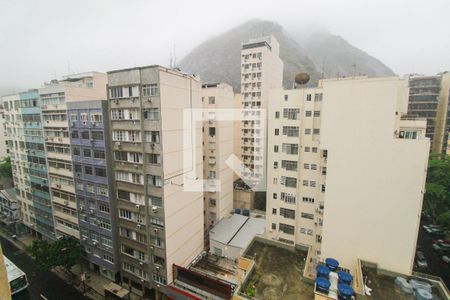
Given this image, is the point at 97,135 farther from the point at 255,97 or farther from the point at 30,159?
the point at 255,97

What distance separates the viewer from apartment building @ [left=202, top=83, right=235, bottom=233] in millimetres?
36062

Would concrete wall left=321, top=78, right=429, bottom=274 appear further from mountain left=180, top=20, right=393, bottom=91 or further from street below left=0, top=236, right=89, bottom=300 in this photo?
mountain left=180, top=20, right=393, bottom=91

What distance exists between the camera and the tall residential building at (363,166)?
18.8 m

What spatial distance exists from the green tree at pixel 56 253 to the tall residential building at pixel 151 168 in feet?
23.7

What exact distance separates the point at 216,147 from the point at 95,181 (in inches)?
697

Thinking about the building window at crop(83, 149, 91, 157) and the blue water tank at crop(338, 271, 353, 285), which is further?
the building window at crop(83, 149, 91, 157)

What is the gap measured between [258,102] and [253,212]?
27.5m

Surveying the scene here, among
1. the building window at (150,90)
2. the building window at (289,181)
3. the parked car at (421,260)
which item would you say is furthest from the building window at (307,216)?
the building window at (150,90)

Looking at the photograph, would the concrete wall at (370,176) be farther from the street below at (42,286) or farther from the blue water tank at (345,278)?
the street below at (42,286)

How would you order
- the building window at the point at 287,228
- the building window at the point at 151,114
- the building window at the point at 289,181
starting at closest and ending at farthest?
the building window at the point at 151,114
the building window at the point at 289,181
the building window at the point at 287,228

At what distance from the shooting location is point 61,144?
1180 inches

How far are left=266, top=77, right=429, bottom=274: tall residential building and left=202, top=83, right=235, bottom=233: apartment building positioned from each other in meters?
13.9

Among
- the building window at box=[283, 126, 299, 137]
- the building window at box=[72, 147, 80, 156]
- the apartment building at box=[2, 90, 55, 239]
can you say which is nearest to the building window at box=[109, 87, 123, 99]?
the building window at box=[72, 147, 80, 156]

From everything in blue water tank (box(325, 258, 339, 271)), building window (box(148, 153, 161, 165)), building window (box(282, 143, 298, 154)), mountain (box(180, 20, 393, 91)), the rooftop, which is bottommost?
the rooftop
